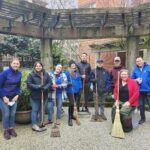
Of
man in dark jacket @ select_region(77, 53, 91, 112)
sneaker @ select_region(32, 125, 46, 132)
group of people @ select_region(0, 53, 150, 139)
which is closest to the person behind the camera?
group of people @ select_region(0, 53, 150, 139)

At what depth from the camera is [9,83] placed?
5797 millimetres

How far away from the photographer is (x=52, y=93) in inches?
272

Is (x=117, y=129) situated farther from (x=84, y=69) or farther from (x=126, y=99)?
(x=84, y=69)

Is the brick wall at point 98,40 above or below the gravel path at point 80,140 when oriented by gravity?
above

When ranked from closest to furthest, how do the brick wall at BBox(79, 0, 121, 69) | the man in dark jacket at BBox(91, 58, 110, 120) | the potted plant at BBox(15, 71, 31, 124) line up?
the potted plant at BBox(15, 71, 31, 124), the man in dark jacket at BBox(91, 58, 110, 120), the brick wall at BBox(79, 0, 121, 69)

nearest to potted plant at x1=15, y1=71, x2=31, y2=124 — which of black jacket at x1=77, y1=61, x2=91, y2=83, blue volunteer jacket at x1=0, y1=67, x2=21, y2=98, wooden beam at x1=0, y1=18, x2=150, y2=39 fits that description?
blue volunteer jacket at x1=0, y1=67, x2=21, y2=98

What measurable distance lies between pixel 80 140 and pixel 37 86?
156 cm

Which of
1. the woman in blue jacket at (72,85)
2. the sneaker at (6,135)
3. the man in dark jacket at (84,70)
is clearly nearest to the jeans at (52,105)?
the woman in blue jacket at (72,85)

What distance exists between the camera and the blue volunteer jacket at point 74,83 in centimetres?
691

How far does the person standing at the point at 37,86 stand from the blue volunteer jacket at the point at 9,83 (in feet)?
1.19

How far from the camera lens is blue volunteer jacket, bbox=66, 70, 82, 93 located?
6.91 m

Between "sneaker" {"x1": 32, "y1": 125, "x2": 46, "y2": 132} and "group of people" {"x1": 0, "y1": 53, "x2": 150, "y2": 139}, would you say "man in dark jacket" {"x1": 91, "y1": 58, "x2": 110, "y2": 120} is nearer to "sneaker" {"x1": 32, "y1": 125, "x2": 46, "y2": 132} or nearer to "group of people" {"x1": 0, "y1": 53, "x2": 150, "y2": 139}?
"group of people" {"x1": 0, "y1": 53, "x2": 150, "y2": 139}

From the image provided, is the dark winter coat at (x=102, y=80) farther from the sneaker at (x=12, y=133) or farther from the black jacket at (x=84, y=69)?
the sneaker at (x=12, y=133)

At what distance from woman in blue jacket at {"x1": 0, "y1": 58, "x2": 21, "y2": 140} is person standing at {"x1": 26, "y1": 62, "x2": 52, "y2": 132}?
364 millimetres
